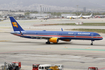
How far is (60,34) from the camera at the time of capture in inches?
2179

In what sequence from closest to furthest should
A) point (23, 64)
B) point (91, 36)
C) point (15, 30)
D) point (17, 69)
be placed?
point (17, 69)
point (23, 64)
point (91, 36)
point (15, 30)

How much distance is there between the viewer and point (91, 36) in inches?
2069

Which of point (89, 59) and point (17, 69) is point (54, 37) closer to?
point (89, 59)

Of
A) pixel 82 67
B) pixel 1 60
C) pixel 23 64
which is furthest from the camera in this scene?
pixel 1 60

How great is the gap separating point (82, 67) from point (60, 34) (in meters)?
26.0

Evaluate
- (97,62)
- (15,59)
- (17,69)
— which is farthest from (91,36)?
(17,69)

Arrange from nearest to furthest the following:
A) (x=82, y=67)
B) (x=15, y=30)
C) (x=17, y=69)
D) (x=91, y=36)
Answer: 1. (x=17, y=69)
2. (x=82, y=67)
3. (x=91, y=36)
4. (x=15, y=30)

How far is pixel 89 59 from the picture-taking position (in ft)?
116

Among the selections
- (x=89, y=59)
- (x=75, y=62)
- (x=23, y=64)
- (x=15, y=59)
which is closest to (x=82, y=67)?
(x=75, y=62)

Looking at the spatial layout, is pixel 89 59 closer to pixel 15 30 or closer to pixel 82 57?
pixel 82 57

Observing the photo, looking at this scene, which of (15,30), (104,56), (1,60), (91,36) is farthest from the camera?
(15,30)

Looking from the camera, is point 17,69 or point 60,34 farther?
point 60,34

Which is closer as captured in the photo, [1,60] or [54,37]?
[1,60]

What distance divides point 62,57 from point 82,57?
3528mm
